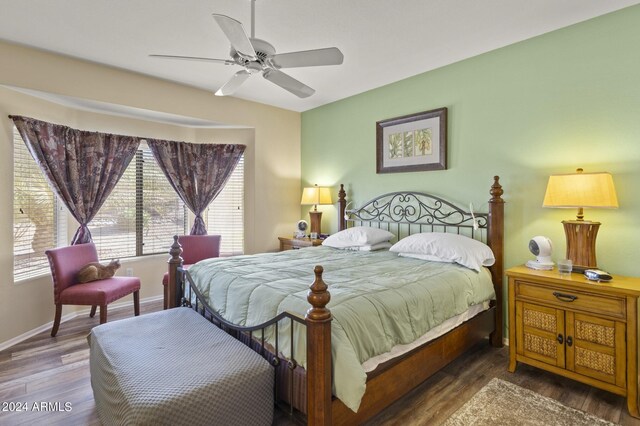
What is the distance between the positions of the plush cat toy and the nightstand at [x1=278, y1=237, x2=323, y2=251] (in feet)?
7.11

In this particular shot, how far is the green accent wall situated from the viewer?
2.55 metres

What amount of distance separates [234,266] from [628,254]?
3.16m

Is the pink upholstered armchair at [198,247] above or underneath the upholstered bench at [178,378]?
above

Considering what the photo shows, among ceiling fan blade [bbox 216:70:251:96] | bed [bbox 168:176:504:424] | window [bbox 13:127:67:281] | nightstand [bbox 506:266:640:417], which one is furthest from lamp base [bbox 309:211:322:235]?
window [bbox 13:127:67:281]

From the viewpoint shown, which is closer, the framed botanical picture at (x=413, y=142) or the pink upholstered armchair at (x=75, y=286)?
the pink upholstered armchair at (x=75, y=286)

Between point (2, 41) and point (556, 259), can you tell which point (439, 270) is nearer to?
point (556, 259)

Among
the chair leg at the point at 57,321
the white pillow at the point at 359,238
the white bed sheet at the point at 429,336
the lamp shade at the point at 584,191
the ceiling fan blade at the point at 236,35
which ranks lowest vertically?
the chair leg at the point at 57,321

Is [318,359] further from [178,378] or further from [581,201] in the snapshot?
[581,201]

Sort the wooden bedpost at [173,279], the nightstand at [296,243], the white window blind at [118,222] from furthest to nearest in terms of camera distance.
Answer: the nightstand at [296,243]
the white window blind at [118,222]
the wooden bedpost at [173,279]

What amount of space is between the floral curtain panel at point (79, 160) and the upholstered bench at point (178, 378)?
2.28m

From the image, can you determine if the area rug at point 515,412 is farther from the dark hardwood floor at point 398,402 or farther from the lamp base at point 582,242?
the lamp base at point 582,242

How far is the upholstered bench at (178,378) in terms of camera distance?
151cm

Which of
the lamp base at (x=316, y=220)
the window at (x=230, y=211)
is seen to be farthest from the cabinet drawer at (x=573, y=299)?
the window at (x=230, y=211)

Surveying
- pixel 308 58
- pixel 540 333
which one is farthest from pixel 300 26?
pixel 540 333
